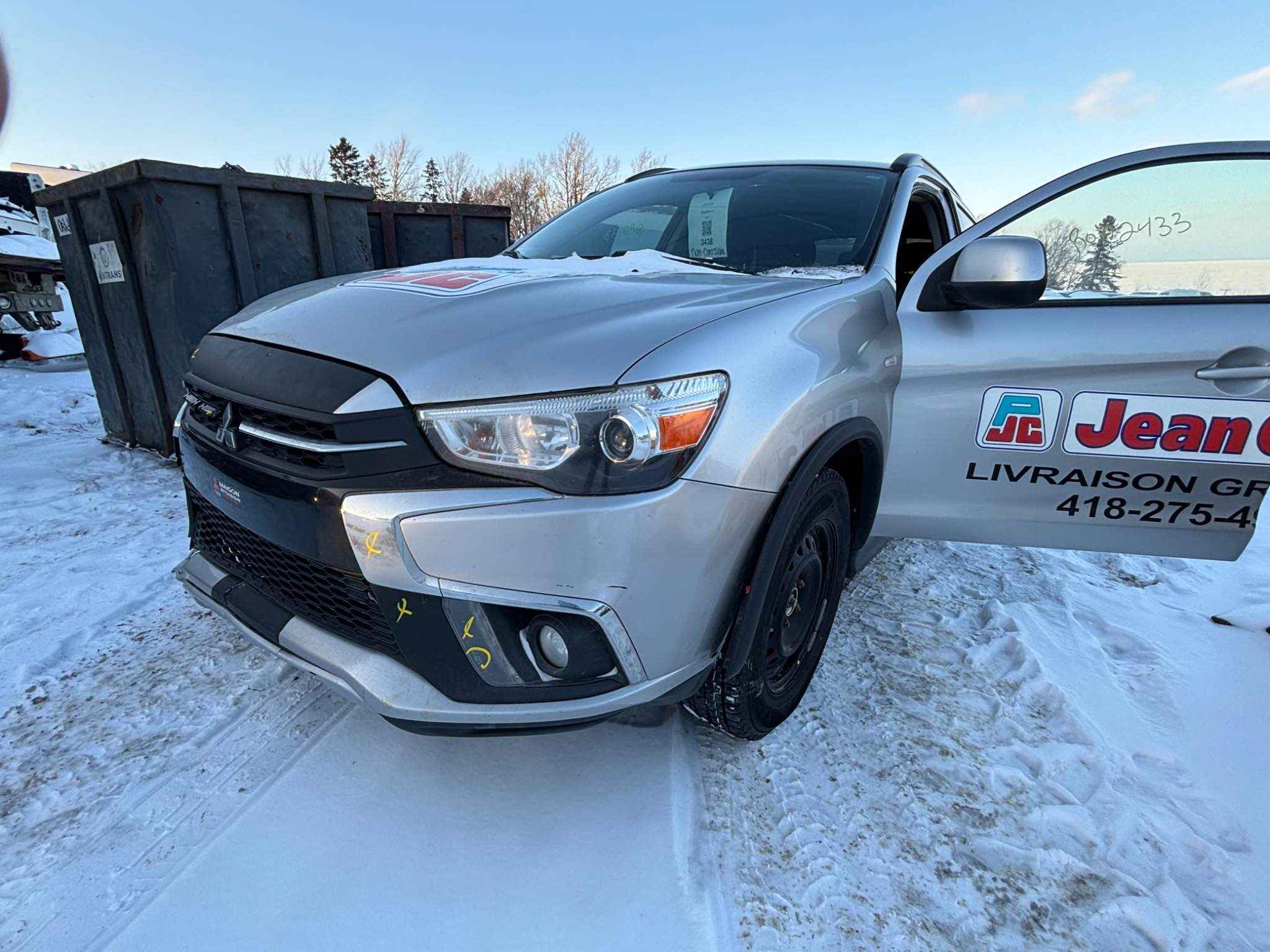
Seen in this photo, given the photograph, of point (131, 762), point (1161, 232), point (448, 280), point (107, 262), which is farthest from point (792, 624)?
point (107, 262)

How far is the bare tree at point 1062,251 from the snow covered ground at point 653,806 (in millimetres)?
1375

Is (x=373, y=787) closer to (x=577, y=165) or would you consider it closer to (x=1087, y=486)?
(x=1087, y=486)

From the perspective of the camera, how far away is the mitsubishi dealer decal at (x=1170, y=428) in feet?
6.91

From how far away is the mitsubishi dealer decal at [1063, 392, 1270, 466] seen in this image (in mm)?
2105

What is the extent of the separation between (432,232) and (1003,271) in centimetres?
582

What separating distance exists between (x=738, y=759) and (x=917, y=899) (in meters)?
0.57

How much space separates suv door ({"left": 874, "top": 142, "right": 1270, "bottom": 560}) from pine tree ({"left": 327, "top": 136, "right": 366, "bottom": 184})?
169ft

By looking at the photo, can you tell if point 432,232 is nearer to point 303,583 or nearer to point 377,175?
point 303,583

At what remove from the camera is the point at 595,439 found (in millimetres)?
1441

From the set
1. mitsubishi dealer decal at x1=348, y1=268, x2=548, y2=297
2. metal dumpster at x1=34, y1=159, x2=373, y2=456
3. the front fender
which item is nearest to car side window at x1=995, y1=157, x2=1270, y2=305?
the front fender

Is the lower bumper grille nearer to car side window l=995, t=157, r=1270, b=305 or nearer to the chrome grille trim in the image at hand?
the chrome grille trim

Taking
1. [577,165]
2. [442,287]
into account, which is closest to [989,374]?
[442,287]

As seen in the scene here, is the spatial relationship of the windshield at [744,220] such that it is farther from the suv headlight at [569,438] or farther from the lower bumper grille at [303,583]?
the lower bumper grille at [303,583]

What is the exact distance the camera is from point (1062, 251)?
2385 mm
